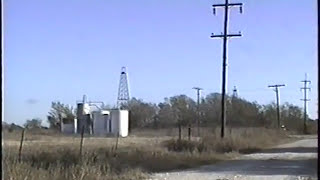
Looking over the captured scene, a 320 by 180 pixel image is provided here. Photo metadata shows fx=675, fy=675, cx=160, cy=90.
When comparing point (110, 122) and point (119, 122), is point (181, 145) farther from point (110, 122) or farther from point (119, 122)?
point (110, 122)

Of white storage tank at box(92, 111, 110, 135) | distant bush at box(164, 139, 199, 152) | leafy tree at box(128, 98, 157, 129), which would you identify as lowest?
distant bush at box(164, 139, 199, 152)

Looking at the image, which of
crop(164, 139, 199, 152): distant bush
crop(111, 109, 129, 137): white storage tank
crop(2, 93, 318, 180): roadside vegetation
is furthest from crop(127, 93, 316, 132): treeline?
crop(164, 139, 199, 152): distant bush

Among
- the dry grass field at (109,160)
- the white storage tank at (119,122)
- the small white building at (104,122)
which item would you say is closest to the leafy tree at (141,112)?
the small white building at (104,122)

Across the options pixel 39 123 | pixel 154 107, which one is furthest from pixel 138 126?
pixel 39 123

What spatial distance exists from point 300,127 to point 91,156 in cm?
10635

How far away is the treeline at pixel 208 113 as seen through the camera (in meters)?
109

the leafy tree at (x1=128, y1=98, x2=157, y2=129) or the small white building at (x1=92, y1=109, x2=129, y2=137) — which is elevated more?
the leafy tree at (x1=128, y1=98, x2=157, y2=129)

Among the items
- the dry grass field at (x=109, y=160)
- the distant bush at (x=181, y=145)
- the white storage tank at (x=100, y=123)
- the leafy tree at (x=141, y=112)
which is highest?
the leafy tree at (x=141, y=112)

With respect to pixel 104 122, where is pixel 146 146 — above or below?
below

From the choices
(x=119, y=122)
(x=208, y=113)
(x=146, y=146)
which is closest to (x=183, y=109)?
(x=208, y=113)

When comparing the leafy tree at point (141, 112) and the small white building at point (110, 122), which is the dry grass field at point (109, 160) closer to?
the small white building at point (110, 122)

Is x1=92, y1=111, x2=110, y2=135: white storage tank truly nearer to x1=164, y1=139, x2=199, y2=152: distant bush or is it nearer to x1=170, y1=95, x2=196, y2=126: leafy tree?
x1=170, y1=95, x2=196, y2=126: leafy tree

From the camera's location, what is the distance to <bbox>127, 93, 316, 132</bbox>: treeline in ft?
356

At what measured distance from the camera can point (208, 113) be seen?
11319 centimetres
